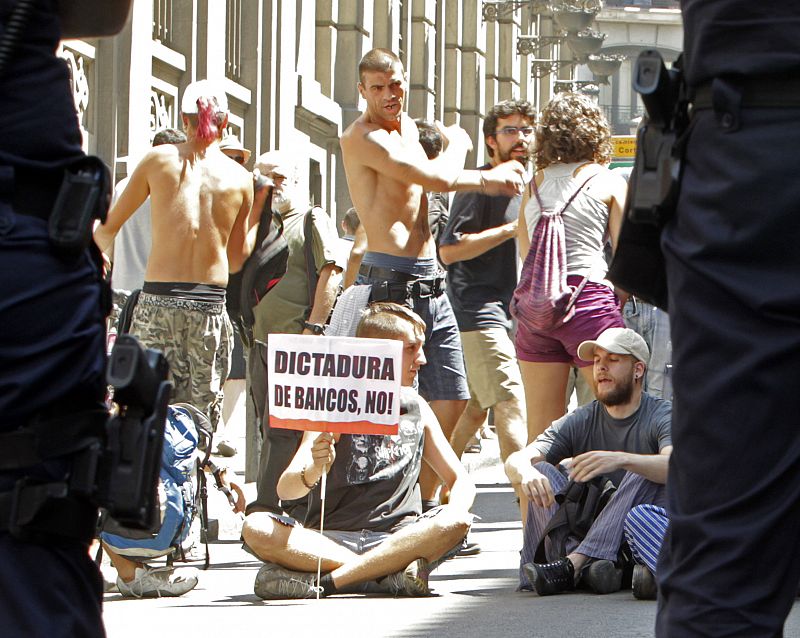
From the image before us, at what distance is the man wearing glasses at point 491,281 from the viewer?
9844mm

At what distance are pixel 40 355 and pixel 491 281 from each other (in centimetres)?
754

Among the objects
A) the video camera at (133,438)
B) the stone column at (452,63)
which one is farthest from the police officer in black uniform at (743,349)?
the stone column at (452,63)

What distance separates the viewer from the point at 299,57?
24.6m

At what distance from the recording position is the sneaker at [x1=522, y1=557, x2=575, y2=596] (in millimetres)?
7312

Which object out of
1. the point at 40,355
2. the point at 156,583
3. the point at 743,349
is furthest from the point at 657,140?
the point at 156,583

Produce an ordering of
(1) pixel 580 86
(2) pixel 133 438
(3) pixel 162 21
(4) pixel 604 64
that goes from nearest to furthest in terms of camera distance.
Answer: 1. (2) pixel 133 438
2. (3) pixel 162 21
3. (4) pixel 604 64
4. (1) pixel 580 86

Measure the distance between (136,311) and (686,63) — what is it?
19.9 feet

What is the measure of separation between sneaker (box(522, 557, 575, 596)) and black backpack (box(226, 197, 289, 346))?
3.11 meters

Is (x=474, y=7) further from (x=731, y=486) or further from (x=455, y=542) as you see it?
(x=731, y=486)

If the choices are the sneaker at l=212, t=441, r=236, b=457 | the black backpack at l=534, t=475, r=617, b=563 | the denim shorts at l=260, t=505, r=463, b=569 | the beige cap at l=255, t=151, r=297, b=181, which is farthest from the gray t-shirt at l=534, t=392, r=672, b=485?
the sneaker at l=212, t=441, r=236, b=457

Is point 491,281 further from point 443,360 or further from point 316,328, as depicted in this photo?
point 443,360

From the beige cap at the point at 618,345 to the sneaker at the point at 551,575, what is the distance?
899 mm

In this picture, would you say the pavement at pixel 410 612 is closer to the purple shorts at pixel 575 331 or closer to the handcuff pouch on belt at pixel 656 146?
the purple shorts at pixel 575 331

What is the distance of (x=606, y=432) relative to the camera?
7777 millimetres
